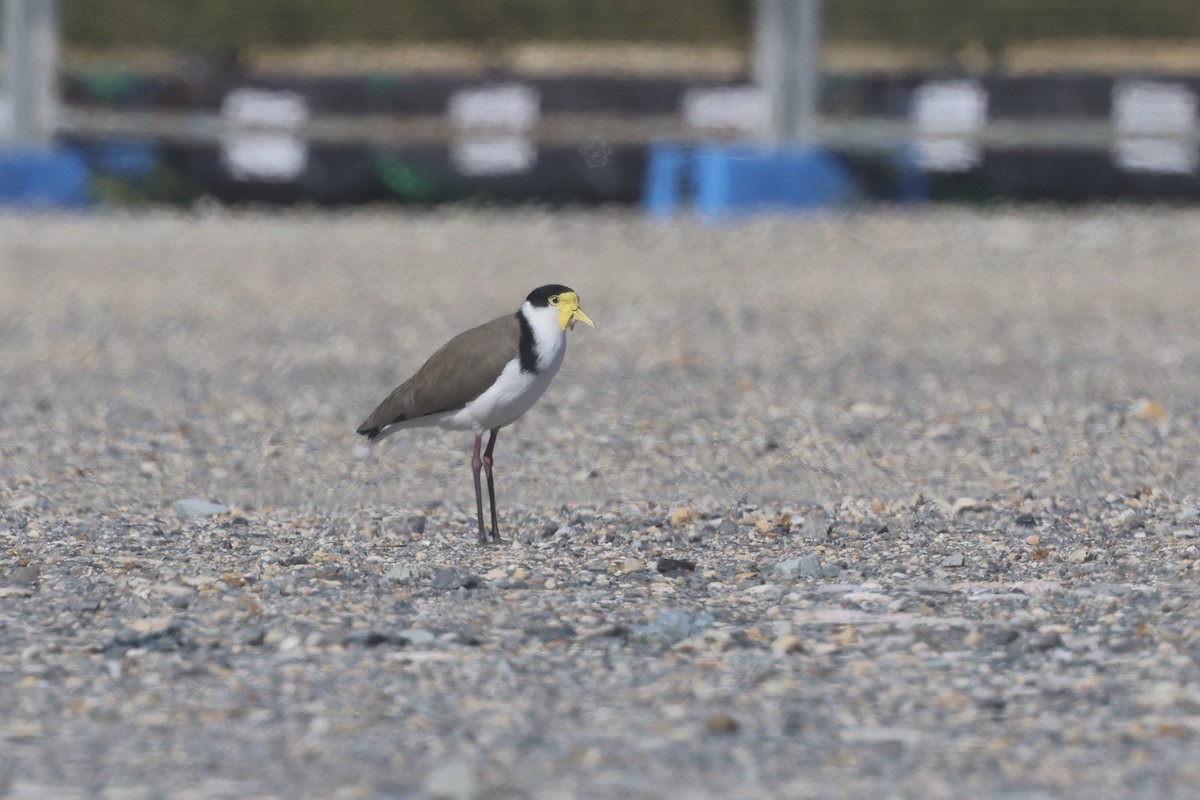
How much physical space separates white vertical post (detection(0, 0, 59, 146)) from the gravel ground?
15.1 ft

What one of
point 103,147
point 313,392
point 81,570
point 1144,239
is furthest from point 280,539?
point 103,147

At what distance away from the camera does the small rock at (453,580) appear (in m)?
5.43

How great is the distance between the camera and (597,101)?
16688 millimetres

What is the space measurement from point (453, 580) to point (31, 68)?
41.1 feet

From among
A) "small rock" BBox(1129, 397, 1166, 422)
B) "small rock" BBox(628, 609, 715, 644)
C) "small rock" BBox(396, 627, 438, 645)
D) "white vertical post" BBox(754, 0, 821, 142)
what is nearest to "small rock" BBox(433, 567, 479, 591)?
"small rock" BBox(396, 627, 438, 645)

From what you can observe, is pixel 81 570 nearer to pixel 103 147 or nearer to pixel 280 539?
pixel 280 539

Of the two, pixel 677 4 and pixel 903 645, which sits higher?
pixel 677 4

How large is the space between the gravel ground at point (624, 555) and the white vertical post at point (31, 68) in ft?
15.1

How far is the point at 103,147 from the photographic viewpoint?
55.0ft

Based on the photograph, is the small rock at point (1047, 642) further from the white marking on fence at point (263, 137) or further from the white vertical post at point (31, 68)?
the white vertical post at point (31, 68)

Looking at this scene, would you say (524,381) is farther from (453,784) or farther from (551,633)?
(453,784)

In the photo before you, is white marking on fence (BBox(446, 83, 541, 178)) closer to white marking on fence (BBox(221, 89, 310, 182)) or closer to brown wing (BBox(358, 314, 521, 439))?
white marking on fence (BBox(221, 89, 310, 182))

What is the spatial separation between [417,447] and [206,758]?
3.90 meters

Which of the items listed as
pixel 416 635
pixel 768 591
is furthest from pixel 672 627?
pixel 416 635
